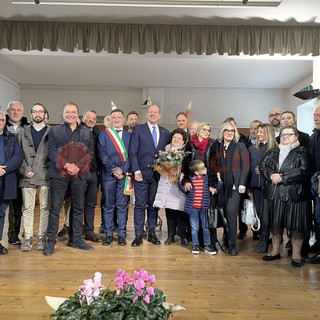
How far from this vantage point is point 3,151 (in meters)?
3.69

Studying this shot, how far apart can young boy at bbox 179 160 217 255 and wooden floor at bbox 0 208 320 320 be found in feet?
0.53

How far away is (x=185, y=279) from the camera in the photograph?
9.63ft

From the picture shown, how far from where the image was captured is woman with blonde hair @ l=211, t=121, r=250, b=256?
380 cm

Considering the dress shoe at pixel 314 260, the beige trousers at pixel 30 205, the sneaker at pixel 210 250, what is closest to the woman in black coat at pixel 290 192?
the dress shoe at pixel 314 260

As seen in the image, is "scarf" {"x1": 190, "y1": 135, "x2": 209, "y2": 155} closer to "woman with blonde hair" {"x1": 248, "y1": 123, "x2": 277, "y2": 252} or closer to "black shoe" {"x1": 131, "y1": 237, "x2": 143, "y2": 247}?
"woman with blonde hair" {"x1": 248, "y1": 123, "x2": 277, "y2": 252}

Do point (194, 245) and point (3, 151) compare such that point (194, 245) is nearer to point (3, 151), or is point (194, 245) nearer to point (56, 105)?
point (3, 151)

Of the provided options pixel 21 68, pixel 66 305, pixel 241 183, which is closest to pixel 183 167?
pixel 241 183

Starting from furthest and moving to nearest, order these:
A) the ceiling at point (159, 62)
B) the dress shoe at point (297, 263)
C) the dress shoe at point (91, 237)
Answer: the ceiling at point (159, 62) → the dress shoe at point (91, 237) → the dress shoe at point (297, 263)

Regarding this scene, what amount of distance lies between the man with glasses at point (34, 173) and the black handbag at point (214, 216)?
5.31 feet

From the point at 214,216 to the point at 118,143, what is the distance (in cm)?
127

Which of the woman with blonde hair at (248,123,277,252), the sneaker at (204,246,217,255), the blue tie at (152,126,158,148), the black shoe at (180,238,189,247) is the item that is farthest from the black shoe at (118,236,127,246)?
the woman with blonde hair at (248,123,277,252)

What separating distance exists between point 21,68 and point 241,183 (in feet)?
22.6

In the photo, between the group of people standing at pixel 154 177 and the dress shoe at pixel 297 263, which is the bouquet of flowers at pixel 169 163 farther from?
the dress shoe at pixel 297 263

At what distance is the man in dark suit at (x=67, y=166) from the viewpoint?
12.0ft
